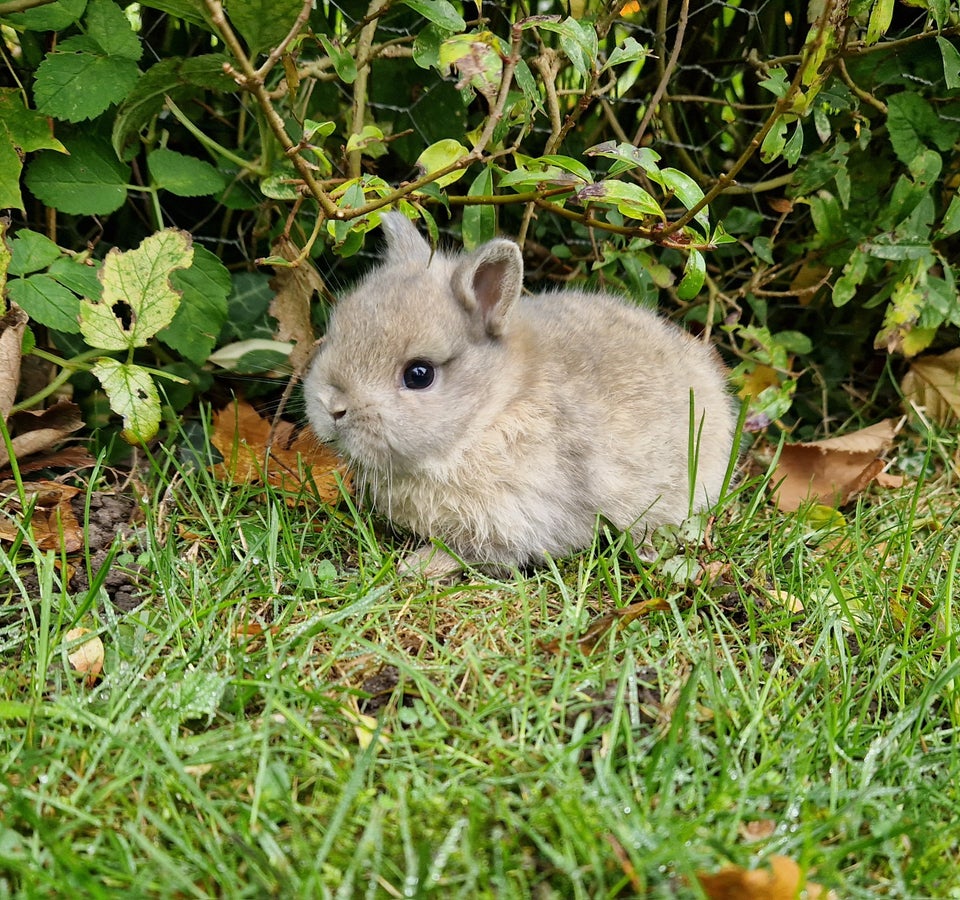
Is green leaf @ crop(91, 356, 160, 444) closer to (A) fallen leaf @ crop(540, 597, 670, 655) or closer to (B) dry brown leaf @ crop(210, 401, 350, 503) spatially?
(B) dry brown leaf @ crop(210, 401, 350, 503)

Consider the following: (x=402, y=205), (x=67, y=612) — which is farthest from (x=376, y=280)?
(x=67, y=612)

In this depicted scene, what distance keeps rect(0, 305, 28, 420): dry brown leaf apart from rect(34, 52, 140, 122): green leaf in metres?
0.59

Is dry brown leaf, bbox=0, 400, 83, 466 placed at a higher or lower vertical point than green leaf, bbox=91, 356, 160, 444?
lower

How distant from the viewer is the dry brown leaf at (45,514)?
262 cm

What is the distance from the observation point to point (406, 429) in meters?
2.62

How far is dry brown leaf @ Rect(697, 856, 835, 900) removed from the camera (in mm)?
1546

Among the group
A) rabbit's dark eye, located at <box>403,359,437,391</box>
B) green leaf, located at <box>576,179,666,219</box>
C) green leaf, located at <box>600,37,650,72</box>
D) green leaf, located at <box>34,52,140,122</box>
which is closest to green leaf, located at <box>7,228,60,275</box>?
green leaf, located at <box>34,52,140,122</box>

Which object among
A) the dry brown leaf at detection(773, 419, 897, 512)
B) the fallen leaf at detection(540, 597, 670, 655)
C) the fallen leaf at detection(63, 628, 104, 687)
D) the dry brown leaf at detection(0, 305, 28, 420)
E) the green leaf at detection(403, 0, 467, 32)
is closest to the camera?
the fallen leaf at detection(63, 628, 104, 687)

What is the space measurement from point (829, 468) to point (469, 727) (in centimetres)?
204

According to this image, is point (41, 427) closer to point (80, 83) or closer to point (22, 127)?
point (22, 127)

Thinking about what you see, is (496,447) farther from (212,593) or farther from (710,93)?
(710,93)

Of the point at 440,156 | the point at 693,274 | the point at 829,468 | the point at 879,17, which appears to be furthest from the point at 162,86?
the point at 829,468

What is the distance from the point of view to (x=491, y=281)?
8.97 feet

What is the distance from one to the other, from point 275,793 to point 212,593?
78cm
